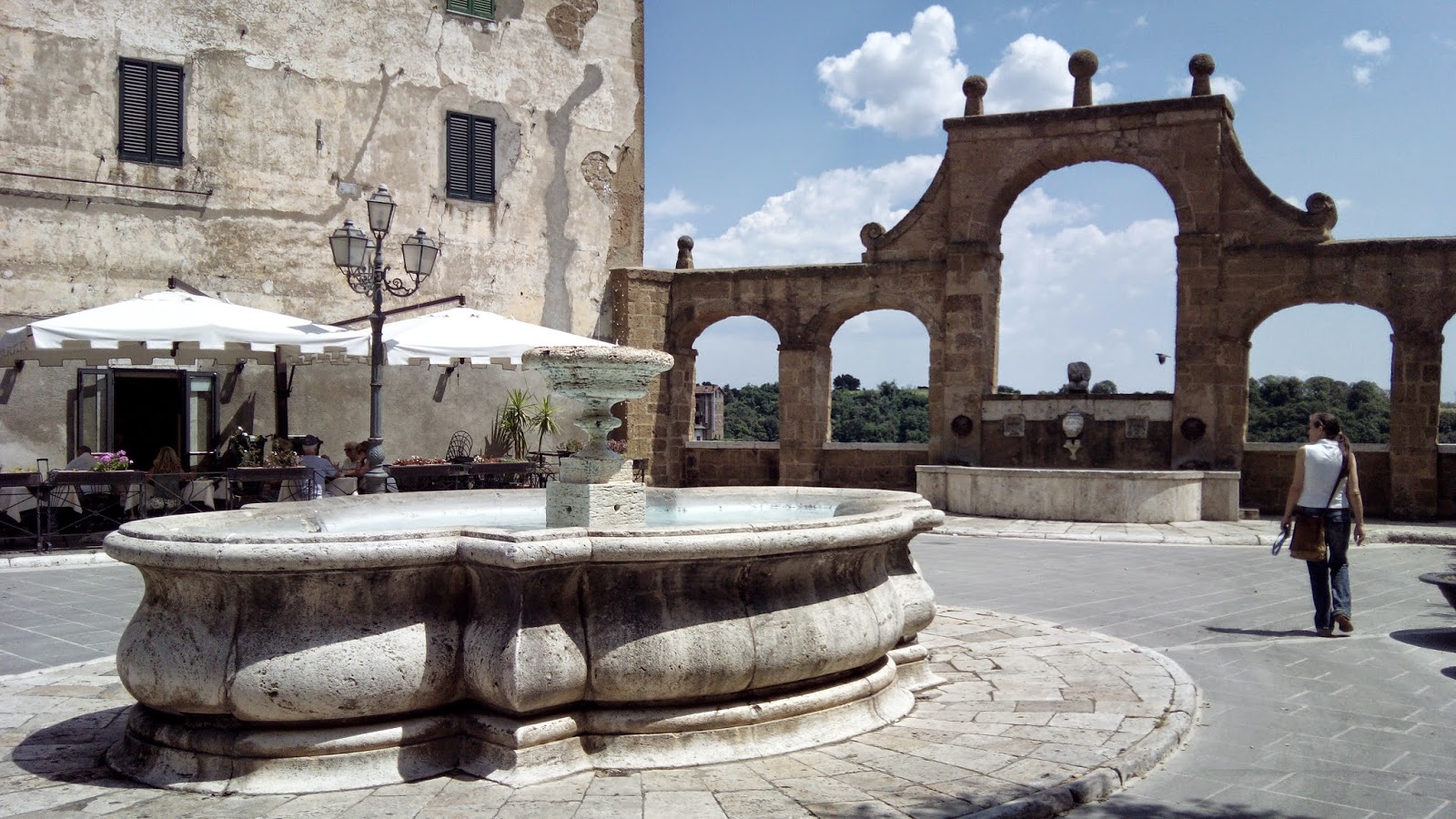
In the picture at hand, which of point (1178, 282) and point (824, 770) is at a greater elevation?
point (1178, 282)

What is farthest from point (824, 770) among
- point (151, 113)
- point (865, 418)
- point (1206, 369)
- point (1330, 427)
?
point (865, 418)

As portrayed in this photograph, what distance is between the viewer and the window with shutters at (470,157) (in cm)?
1752

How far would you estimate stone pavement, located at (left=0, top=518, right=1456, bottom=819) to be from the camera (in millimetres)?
3879

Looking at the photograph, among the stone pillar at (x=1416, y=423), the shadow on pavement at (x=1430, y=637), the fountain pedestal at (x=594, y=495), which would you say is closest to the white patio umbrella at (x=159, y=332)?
the fountain pedestal at (x=594, y=495)

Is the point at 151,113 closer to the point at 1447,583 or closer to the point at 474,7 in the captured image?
the point at 474,7

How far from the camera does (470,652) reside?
4.18 m

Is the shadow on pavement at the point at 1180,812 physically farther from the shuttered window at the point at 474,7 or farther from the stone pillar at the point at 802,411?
the shuttered window at the point at 474,7

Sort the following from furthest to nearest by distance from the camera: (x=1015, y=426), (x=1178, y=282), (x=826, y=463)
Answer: (x=826, y=463)
(x=1015, y=426)
(x=1178, y=282)

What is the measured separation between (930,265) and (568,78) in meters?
6.64

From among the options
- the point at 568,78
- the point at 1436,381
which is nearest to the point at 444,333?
the point at 568,78

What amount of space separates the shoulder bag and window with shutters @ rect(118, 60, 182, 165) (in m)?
14.0

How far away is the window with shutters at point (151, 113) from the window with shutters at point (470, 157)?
384cm

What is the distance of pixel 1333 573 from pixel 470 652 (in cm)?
570

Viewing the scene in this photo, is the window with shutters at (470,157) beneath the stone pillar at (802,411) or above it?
above
